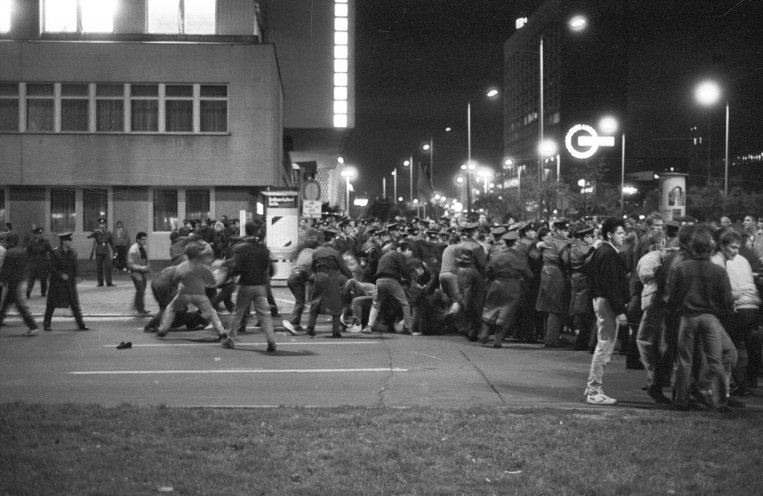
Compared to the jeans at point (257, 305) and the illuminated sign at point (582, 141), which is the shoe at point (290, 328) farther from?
the illuminated sign at point (582, 141)

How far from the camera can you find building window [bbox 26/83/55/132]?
123 feet

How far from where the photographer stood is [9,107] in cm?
3747

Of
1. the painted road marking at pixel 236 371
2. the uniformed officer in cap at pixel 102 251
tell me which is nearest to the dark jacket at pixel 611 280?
the painted road marking at pixel 236 371

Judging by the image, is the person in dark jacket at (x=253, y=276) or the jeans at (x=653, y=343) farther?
the person in dark jacket at (x=253, y=276)

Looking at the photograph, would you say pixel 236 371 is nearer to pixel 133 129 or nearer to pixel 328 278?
pixel 328 278

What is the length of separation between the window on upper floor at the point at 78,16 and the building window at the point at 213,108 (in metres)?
6.16

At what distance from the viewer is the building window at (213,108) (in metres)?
38.0

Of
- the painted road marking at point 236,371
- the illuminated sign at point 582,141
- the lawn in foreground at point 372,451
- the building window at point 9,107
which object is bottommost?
the painted road marking at point 236,371

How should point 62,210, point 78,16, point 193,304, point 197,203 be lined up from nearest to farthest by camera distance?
point 193,304 < point 62,210 < point 197,203 < point 78,16

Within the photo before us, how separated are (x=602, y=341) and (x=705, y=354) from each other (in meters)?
1.06

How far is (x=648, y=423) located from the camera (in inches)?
324

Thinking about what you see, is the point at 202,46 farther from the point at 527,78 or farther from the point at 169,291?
the point at 527,78

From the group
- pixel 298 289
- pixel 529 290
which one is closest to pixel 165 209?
pixel 298 289

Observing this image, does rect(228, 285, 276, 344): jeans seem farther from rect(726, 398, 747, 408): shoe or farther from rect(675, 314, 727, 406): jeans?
rect(726, 398, 747, 408): shoe
